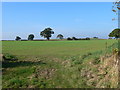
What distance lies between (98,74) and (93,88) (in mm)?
1231

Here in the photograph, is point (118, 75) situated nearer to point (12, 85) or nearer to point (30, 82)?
point (30, 82)

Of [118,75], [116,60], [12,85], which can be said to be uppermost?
[116,60]

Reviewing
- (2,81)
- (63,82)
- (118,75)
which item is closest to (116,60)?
(118,75)

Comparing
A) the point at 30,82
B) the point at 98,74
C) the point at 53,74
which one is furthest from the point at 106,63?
the point at 30,82

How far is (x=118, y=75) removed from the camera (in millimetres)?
6031

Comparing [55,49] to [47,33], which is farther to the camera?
[47,33]

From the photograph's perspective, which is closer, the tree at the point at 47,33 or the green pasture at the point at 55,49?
the green pasture at the point at 55,49

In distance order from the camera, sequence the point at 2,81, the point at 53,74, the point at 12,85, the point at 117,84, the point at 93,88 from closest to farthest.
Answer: the point at 117,84
the point at 93,88
the point at 12,85
the point at 2,81
the point at 53,74

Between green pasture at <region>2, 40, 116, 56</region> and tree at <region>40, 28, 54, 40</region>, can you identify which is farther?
tree at <region>40, 28, 54, 40</region>

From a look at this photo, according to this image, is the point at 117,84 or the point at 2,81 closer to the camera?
the point at 117,84

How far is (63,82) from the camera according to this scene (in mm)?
7094

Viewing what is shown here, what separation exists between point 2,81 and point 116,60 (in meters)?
4.92

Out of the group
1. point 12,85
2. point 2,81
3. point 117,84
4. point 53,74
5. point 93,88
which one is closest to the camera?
point 117,84

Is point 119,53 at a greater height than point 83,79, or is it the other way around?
point 119,53
